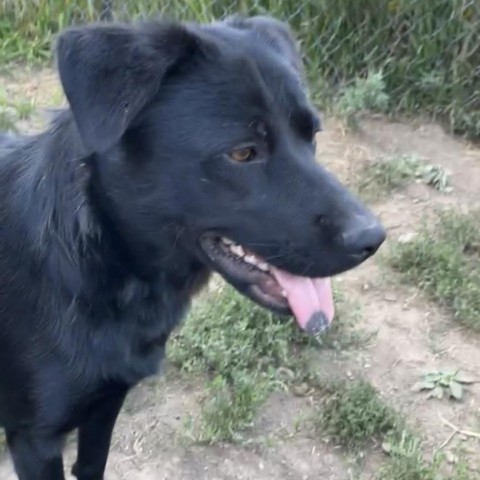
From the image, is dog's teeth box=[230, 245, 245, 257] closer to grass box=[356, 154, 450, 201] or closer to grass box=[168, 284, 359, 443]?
grass box=[168, 284, 359, 443]

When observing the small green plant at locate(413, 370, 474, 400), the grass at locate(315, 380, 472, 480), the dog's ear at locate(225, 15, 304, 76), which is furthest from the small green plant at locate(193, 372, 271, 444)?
the dog's ear at locate(225, 15, 304, 76)

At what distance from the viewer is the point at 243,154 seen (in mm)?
2117

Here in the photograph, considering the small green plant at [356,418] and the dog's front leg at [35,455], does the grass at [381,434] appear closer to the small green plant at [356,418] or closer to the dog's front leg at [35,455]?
the small green plant at [356,418]

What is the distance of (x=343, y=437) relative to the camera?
2986 millimetres

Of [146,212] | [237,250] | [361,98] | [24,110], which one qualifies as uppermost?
[146,212]

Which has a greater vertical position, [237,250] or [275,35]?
[275,35]

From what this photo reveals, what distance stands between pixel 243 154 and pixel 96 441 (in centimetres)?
95

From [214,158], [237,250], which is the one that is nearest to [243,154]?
[214,158]

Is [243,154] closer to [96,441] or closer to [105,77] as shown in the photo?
[105,77]

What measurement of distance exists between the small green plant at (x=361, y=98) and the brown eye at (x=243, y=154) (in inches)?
86.6

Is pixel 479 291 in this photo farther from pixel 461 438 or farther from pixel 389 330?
pixel 461 438

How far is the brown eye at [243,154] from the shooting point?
2.11 meters

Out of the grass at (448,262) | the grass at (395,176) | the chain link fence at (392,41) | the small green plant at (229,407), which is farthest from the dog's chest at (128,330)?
the chain link fence at (392,41)

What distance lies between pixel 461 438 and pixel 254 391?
2.00 ft
